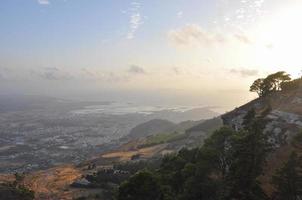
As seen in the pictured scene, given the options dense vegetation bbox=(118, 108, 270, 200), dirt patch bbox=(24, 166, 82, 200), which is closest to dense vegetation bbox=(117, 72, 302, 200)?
dense vegetation bbox=(118, 108, 270, 200)

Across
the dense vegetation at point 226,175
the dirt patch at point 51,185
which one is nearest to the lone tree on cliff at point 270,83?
the dense vegetation at point 226,175

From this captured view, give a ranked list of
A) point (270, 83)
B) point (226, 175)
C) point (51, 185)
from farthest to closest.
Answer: point (51, 185) → point (270, 83) → point (226, 175)

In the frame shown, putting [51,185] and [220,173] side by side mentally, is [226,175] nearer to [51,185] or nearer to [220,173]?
[220,173]

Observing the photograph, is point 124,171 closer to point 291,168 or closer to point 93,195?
point 93,195

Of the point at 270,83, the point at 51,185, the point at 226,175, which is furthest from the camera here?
the point at 51,185

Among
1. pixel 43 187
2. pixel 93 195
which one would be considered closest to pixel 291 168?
pixel 93 195

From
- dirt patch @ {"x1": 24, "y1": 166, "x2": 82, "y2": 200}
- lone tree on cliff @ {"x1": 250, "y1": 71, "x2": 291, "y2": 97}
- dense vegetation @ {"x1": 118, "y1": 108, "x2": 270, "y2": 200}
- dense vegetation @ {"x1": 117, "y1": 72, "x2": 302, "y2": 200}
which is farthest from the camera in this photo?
dirt patch @ {"x1": 24, "y1": 166, "x2": 82, "y2": 200}

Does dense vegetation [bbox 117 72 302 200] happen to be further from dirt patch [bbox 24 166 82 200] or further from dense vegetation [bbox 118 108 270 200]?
dirt patch [bbox 24 166 82 200]

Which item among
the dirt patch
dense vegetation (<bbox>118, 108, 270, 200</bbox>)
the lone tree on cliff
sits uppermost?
the lone tree on cliff

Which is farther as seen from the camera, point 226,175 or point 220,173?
point 220,173

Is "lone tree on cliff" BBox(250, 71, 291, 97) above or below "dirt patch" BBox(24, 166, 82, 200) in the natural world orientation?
above

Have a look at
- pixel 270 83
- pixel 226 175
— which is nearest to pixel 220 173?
pixel 226 175
